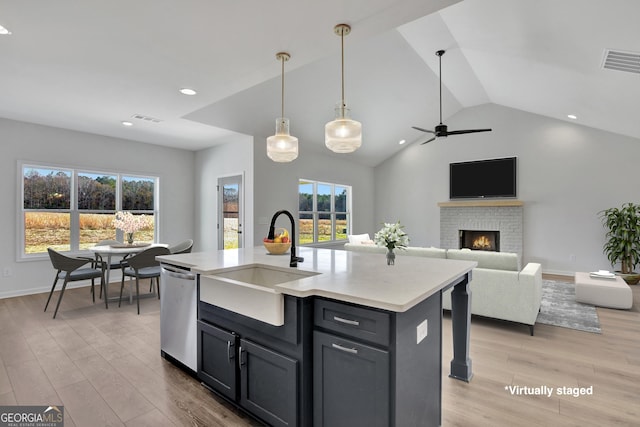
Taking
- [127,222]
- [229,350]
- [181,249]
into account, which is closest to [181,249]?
[181,249]

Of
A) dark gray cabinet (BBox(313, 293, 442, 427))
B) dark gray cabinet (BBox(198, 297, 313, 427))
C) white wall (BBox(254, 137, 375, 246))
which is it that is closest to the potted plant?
white wall (BBox(254, 137, 375, 246))

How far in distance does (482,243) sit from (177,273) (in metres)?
6.68

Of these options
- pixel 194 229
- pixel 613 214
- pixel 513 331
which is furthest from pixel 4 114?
pixel 613 214

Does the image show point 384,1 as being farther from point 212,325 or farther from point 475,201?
point 475,201

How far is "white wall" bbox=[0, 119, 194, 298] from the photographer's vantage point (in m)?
4.61

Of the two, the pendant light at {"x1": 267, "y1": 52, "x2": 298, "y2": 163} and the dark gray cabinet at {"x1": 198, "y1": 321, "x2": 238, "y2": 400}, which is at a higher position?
the pendant light at {"x1": 267, "y1": 52, "x2": 298, "y2": 163}

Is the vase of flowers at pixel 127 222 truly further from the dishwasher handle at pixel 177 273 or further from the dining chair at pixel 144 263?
the dishwasher handle at pixel 177 273

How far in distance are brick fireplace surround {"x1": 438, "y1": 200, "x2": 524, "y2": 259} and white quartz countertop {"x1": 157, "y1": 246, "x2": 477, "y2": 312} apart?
5.23 m

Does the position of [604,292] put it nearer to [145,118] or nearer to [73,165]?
[145,118]

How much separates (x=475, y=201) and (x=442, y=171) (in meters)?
1.07

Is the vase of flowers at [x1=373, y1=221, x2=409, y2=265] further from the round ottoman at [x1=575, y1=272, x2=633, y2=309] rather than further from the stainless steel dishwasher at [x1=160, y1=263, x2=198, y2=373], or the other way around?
the round ottoman at [x1=575, y1=272, x2=633, y2=309]

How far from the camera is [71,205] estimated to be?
525 centimetres

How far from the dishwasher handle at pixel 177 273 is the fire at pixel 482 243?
260 inches

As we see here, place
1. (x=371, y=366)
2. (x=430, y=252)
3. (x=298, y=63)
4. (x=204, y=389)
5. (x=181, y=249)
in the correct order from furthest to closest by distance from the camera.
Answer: (x=181, y=249), (x=430, y=252), (x=298, y=63), (x=204, y=389), (x=371, y=366)
